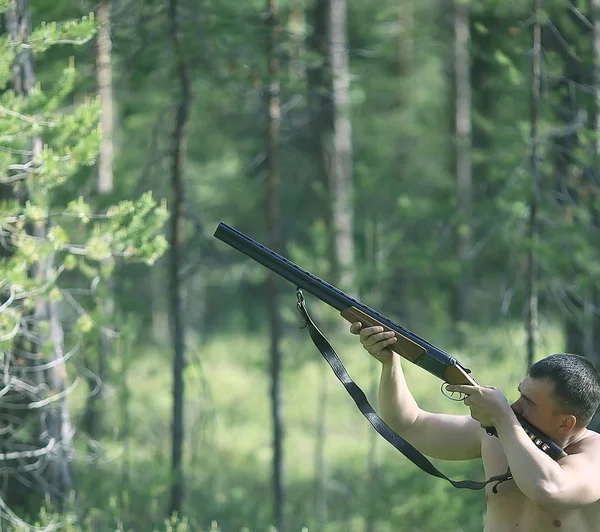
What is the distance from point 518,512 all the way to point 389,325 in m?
1.10

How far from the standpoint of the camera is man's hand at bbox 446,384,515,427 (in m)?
3.90

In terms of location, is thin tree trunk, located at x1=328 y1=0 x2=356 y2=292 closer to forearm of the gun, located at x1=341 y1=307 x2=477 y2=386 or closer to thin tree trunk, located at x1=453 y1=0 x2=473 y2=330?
thin tree trunk, located at x1=453 y1=0 x2=473 y2=330

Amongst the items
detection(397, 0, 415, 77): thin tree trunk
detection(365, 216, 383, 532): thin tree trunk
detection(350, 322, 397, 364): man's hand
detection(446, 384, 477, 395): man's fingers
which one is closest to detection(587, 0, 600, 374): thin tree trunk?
detection(365, 216, 383, 532): thin tree trunk

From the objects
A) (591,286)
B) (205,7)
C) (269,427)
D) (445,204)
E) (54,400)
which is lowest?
(269,427)

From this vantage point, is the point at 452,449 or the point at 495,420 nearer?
the point at 495,420

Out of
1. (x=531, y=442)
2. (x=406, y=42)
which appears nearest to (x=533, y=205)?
(x=531, y=442)

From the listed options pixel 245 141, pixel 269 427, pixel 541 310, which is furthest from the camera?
pixel 245 141

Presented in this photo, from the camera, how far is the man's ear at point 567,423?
400 centimetres

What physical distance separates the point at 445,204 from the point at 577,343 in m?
2.61

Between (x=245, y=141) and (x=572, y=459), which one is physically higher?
(x=245, y=141)

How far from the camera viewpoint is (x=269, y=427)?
699 inches

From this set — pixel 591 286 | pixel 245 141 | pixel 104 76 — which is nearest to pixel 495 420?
pixel 591 286

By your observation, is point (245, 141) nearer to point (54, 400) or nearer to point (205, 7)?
point (205, 7)

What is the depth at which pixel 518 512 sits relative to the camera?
4.14 meters
